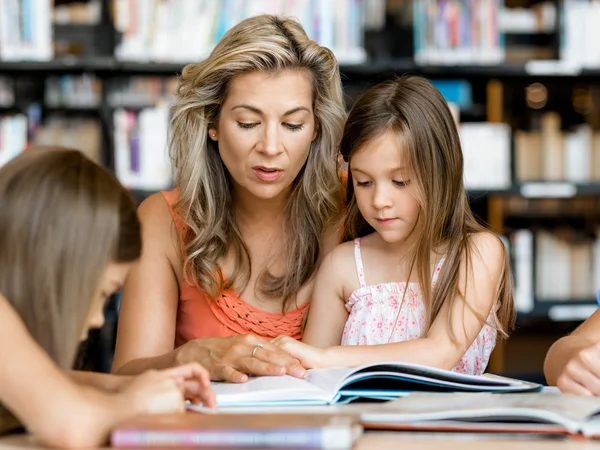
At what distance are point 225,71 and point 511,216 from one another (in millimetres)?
2929

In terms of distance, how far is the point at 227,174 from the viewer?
70.1 inches

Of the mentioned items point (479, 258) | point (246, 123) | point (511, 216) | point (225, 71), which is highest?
point (225, 71)

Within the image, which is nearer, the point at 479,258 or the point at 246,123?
the point at 479,258

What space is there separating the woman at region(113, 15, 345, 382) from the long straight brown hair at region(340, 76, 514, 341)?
12 centimetres

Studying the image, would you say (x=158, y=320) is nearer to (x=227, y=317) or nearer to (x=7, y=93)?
(x=227, y=317)

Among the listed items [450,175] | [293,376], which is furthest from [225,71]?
[293,376]

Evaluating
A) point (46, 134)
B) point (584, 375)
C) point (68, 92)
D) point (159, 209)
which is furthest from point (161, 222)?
point (68, 92)

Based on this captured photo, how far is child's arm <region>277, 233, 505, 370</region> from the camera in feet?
4.31

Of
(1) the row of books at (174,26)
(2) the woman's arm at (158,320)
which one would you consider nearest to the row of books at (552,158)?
(1) the row of books at (174,26)

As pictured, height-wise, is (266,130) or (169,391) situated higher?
(266,130)

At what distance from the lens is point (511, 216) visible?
4328 mm

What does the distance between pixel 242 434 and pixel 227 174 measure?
1047 millimetres

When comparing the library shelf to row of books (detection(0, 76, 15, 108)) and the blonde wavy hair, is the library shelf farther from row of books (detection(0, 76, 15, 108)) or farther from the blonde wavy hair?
the blonde wavy hair

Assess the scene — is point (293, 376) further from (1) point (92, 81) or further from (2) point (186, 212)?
(1) point (92, 81)
